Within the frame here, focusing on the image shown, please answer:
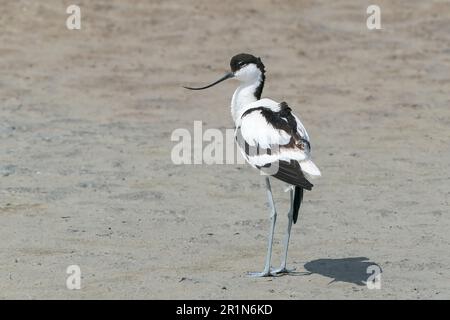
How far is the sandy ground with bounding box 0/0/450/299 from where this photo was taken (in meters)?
6.57

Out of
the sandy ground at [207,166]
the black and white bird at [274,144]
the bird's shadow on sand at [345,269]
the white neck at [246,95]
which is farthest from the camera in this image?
the white neck at [246,95]

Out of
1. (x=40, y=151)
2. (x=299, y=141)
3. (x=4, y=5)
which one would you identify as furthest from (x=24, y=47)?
(x=299, y=141)

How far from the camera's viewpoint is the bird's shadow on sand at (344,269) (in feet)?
20.9

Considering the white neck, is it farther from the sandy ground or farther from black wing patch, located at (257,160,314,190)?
the sandy ground

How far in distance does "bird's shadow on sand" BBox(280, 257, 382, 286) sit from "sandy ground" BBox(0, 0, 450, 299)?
0.8 inches

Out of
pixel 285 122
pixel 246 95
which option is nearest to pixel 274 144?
pixel 285 122

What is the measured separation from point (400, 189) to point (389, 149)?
1343 millimetres

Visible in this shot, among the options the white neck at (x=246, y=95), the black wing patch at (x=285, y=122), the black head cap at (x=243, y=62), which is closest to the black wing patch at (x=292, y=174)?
the black wing patch at (x=285, y=122)

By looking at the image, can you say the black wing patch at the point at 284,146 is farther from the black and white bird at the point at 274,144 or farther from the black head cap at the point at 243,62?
the black head cap at the point at 243,62

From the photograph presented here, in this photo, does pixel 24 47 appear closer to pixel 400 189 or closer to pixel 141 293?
pixel 400 189

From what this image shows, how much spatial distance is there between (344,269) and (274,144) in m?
0.90

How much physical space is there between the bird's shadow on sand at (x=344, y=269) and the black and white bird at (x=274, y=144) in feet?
0.67

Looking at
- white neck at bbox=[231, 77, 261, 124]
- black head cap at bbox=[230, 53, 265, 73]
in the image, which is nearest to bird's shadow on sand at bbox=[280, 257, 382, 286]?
white neck at bbox=[231, 77, 261, 124]

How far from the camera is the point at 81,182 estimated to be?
8.62 meters
